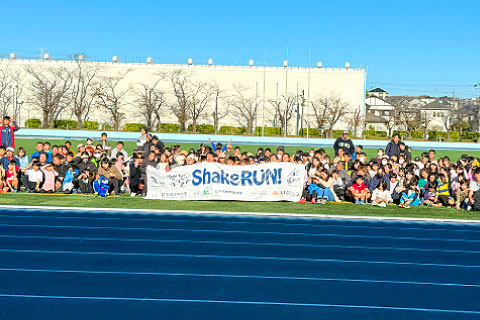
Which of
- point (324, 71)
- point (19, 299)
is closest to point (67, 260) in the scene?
point (19, 299)

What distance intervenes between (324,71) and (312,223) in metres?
56.9

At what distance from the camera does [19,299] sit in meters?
6.62

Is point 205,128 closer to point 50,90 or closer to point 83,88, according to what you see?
point 83,88

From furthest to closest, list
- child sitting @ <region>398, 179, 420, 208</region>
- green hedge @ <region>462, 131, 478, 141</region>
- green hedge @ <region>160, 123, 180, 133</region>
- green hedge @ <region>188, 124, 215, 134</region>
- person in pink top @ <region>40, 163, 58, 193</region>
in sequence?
green hedge @ <region>462, 131, 478, 141</region>, green hedge @ <region>188, 124, 215, 134</region>, green hedge @ <region>160, 123, 180, 133</region>, person in pink top @ <region>40, 163, 58, 193</region>, child sitting @ <region>398, 179, 420, 208</region>

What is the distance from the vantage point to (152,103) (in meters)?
63.6

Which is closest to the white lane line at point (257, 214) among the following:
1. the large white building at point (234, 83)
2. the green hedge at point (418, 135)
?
the large white building at point (234, 83)

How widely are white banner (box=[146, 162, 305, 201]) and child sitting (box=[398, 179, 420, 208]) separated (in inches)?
107

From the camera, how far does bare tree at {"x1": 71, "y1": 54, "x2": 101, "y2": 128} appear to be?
205ft

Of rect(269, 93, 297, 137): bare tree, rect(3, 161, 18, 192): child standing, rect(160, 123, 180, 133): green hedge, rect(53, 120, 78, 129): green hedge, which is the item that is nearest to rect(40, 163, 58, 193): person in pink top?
rect(3, 161, 18, 192): child standing

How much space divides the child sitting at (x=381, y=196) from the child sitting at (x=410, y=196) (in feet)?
1.22

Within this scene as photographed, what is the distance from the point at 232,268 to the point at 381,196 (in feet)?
24.3

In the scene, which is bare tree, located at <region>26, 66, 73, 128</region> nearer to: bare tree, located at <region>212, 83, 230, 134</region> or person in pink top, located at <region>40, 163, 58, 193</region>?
bare tree, located at <region>212, 83, 230, 134</region>

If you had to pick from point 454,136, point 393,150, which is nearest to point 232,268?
point 393,150

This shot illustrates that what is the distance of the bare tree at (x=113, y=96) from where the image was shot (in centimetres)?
6294
